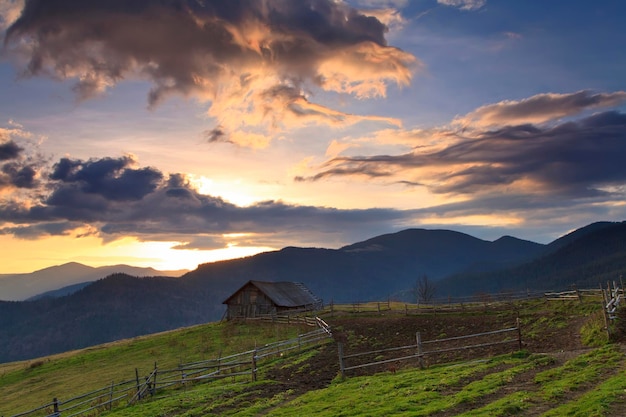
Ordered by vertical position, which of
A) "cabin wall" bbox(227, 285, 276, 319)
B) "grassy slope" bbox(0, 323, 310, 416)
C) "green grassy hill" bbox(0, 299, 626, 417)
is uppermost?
"cabin wall" bbox(227, 285, 276, 319)

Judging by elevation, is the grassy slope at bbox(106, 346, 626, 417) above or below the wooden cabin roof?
below

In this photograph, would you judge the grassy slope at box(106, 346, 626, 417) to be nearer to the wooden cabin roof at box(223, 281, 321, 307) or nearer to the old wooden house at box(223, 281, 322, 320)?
the old wooden house at box(223, 281, 322, 320)

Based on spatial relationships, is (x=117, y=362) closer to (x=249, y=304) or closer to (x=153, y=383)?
(x=153, y=383)

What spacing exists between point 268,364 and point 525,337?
19.8 metres

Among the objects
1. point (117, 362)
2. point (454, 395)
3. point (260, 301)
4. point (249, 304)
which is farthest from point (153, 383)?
point (249, 304)

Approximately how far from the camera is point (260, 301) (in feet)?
257

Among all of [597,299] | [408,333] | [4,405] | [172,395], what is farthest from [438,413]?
[4,405]

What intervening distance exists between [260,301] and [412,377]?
55870mm

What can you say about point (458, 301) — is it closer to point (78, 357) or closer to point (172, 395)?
point (172, 395)

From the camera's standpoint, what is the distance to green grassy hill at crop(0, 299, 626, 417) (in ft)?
58.6

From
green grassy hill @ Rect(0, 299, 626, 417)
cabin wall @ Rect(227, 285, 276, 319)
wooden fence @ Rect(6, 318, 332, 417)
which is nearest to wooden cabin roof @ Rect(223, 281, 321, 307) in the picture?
cabin wall @ Rect(227, 285, 276, 319)

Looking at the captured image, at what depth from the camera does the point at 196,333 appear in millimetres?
66125

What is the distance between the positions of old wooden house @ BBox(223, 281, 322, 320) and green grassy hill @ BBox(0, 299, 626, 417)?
20.1 m

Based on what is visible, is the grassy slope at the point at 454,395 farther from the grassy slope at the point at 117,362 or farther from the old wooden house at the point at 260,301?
the old wooden house at the point at 260,301
